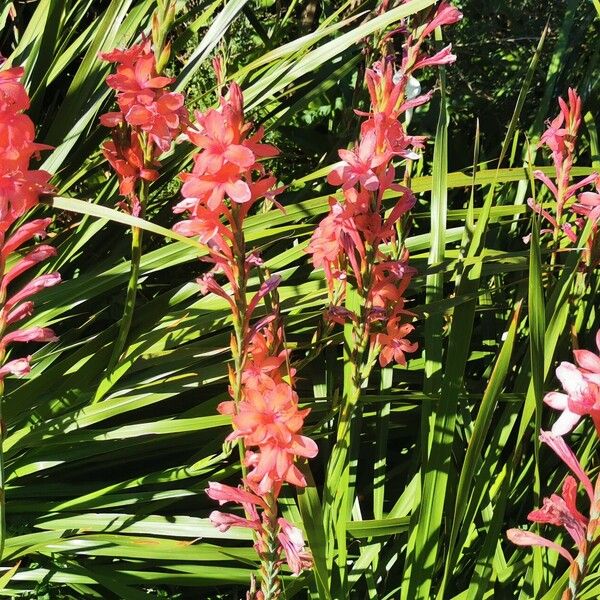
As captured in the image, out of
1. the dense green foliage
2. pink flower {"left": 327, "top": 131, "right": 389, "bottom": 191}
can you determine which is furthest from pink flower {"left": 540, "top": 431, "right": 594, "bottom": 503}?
pink flower {"left": 327, "top": 131, "right": 389, "bottom": 191}

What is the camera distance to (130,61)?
4.38ft

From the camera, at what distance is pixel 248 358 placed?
1172 millimetres

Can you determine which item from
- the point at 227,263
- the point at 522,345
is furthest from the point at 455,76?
the point at 227,263

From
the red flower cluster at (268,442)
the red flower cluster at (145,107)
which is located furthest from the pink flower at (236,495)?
the red flower cluster at (145,107)

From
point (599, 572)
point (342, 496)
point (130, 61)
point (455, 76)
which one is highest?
point (455, 76)

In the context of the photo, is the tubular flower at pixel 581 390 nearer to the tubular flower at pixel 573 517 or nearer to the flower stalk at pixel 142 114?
the tubular flower at pixel 573 517

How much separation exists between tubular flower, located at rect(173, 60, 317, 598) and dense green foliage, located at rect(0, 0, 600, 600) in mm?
102

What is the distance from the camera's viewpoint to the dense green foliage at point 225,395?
149cm

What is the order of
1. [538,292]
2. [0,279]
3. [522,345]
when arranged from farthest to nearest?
[522,345] → [538,292] → [0,279]

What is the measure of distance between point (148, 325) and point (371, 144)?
2.81ft

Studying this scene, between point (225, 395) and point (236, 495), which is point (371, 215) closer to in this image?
point (236, 495)

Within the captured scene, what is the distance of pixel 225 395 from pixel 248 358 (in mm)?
609

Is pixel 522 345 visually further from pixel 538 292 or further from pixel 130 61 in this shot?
pixel 130 61

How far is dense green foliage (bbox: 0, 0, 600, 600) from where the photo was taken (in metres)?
1.49
